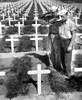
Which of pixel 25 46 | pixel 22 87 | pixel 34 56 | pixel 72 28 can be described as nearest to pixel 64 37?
pixel 72 28

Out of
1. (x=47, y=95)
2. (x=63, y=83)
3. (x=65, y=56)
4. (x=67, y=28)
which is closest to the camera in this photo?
(x=47, y=95)

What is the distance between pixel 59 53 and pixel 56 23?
60 centimetres

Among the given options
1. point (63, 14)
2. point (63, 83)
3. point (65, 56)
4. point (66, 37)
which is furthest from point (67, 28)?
point (63, 83)

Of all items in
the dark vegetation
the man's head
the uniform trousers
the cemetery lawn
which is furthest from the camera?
the uniform trousers

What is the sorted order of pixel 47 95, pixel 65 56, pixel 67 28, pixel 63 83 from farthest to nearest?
pixel 65 56 → pixel 63 83 → pixel 67 28 → pixel 47 95

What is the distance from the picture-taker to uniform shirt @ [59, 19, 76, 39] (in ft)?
14.4

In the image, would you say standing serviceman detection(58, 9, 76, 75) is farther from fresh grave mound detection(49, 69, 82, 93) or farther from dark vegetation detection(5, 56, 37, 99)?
dark vegetation detection(5, 56, 37, 99)

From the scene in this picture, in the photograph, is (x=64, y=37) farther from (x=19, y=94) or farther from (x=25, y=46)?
(x=25, y=46)

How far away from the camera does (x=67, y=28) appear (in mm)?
4406

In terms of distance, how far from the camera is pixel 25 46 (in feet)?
24.8

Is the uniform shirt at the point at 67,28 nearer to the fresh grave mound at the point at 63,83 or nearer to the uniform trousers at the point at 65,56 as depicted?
the uniform trousers at the point at 65,56

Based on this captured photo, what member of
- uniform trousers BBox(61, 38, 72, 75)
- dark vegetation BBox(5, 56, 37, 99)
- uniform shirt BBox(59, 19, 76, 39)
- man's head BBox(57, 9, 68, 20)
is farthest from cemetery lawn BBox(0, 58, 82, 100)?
man's head BBox(57, 9, 68, 20)

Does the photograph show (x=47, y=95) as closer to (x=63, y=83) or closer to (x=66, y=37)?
(x=63, y=83)

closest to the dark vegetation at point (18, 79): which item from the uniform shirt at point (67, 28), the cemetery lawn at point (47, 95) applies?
the cemetery lawn at point (47, 95)
